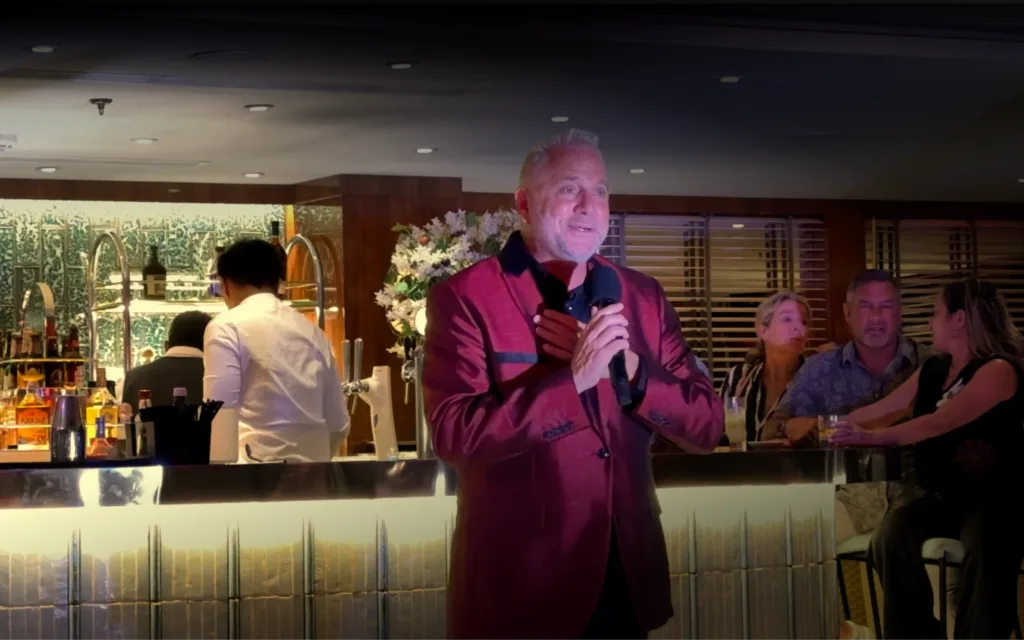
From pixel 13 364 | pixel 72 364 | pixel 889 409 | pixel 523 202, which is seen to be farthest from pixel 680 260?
pixel 523 202

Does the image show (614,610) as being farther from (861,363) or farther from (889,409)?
(861,363)

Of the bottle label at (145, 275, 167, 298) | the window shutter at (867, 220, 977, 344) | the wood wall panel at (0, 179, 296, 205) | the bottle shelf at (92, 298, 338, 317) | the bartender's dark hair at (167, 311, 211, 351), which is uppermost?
the wood wall panel at (0, 179, 296, 205)

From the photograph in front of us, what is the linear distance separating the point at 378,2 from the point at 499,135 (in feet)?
8.42

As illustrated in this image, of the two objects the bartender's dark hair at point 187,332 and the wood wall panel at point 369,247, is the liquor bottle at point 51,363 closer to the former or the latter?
the bartender's dark hair at point 187,332

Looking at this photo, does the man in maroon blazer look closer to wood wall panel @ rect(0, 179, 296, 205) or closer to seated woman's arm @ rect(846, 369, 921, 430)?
seated woman's arm @ rect(846, 369, 921, 430)

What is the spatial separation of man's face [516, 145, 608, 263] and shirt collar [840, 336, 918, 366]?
9.79 feet

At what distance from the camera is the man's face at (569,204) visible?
261 cm

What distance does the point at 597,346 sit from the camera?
8.07 ft

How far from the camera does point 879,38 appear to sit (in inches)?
227

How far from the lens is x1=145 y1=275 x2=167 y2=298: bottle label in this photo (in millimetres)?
7160

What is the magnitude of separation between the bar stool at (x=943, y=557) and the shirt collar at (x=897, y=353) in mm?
1138

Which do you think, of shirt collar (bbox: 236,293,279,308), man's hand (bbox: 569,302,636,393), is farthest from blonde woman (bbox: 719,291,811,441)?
man's hand (bbox: 569,302,636,393)

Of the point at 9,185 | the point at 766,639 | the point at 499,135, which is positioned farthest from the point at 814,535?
the point at 9,185

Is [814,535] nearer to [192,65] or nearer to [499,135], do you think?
[192,65]
